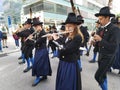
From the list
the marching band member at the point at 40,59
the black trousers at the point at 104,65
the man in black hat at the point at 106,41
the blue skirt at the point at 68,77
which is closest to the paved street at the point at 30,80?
the marching band member at the point at 40,59

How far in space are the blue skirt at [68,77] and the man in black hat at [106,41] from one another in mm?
665

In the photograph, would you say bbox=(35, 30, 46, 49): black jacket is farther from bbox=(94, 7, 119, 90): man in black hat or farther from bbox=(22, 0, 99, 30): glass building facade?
bbox=(22, 0, 99, 30): glass building facade

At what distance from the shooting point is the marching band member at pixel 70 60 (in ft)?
12.1

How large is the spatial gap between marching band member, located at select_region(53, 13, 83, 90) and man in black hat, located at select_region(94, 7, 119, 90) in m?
0.52

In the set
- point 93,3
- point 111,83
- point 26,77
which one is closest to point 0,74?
point 26,77

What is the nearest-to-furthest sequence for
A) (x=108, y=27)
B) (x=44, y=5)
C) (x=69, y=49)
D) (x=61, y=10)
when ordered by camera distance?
1. (x=69, y=49)
2. (x=108, y=27)
3. (x=44, y=5)
4. (x=61, y=10)

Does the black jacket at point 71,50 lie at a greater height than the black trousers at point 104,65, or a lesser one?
greater

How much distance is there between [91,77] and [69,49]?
3.08 m

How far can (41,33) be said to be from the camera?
18.2 ft

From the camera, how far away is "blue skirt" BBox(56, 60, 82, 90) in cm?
373

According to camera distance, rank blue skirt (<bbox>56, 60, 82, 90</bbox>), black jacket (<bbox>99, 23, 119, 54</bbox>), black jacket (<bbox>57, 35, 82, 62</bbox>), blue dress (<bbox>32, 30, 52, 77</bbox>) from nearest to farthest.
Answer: black jacket (<bbox>57, 35, 82, 62</bbox>) → blue skirt (<bbox>56, 60, 82, 90</bbox>) → black jacket (<bbox>99, 23, 119, 54</bbox>) → blue dress (<bbox>32, 30, 52, 77</bbox>)

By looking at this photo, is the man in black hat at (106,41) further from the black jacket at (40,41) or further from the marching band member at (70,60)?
the black jacket at (40,41)

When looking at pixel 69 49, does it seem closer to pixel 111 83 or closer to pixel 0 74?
pixel 111 83

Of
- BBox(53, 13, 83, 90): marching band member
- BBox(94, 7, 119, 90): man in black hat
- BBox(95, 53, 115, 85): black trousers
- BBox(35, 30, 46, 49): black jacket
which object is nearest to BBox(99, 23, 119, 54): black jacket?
BBox(94, 7, 119, 90): man in black hat
